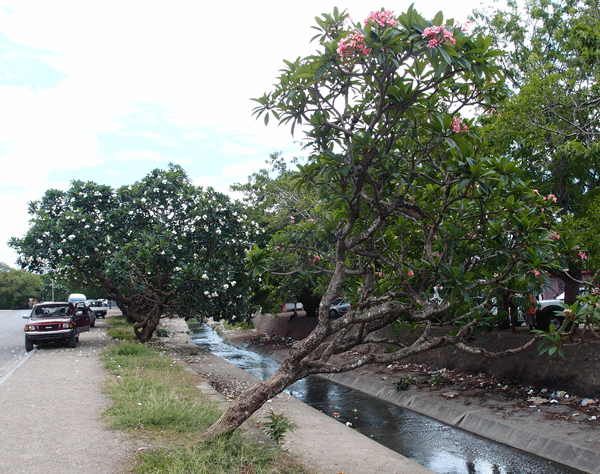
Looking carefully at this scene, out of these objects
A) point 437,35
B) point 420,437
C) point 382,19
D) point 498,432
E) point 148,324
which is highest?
point 382,19

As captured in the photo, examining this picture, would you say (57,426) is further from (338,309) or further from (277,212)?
(338,309)

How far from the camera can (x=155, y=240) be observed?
16.0 meters

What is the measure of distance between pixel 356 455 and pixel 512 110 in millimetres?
7572

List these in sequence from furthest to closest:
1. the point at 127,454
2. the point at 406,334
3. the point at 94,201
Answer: the point at 94,201 < the point at 406,334 < the point at 127,454

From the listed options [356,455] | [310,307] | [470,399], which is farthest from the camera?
[310,307]

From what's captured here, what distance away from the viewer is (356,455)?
7176 mm

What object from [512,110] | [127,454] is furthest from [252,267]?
[512,110]

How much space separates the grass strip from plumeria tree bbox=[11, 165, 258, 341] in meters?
5.64

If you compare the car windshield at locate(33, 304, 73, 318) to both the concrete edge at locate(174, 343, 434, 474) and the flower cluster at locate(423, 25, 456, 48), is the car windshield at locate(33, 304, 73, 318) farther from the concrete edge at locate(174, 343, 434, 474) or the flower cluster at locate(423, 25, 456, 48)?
the flower cluster at locate(423, 25, 456, 48)

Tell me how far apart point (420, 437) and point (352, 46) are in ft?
22.2

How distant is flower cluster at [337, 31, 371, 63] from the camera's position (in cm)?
496

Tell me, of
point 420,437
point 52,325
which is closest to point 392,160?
point 420,437

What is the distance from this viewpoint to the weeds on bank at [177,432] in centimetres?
528

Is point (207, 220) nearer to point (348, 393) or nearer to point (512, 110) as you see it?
point (348, 393)
